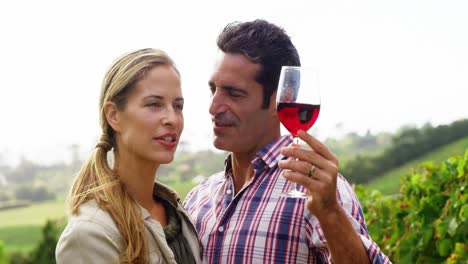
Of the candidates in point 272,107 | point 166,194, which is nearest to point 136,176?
point 166,194

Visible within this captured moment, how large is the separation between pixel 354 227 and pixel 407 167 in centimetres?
938

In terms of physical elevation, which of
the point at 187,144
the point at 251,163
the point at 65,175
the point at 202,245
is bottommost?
the point at 65,175

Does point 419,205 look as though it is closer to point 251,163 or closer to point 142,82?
point 251,163

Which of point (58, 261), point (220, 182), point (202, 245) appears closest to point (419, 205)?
point (220, 182)

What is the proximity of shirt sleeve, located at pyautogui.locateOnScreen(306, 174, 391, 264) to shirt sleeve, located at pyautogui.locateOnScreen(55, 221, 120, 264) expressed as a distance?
0.90 metres

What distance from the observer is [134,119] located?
10.2 ft

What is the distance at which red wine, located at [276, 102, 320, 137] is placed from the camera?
271 cm

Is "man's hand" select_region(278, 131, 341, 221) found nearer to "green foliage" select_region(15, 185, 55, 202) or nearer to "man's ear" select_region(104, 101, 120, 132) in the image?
"man's ear" select_region(104, 101, 120, 132)

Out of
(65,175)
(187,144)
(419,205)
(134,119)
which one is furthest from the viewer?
(65,175)

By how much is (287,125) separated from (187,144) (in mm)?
9203

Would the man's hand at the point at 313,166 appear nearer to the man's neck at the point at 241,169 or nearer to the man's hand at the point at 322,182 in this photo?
the man's hand at the point at 322,182

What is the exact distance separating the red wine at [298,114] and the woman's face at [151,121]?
25.0 inches

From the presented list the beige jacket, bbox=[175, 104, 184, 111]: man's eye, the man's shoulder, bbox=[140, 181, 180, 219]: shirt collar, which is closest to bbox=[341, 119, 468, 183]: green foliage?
the man's shoulder

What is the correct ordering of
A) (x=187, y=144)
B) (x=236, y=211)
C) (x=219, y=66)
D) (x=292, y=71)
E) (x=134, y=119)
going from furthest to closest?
1. (x=187, y=144)
2. (x=219, y=66)
3. (x=236, y=211)
4. (x=134, y=119)
5. (x=292, y=71)
